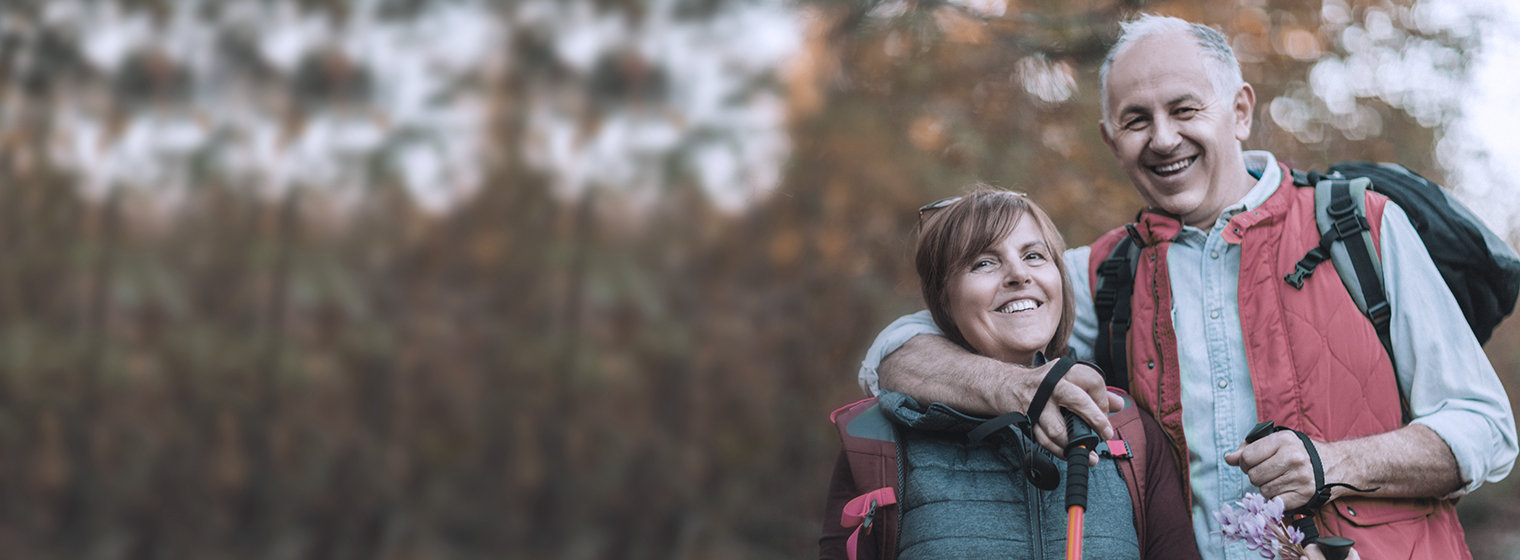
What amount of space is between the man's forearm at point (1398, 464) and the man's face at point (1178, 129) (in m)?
0.73

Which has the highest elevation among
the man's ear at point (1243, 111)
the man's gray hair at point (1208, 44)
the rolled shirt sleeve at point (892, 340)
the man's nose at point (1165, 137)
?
the man's gray hair at point (1208, 44)

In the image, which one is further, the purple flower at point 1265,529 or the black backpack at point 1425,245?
the black backpack at point 1425,245

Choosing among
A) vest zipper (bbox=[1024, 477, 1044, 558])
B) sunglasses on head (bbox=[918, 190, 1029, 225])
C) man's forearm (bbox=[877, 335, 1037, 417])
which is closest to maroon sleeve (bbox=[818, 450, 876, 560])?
man's forearm (bbox=[877, 335, 1037, 417])

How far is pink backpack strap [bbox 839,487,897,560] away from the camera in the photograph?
7.45 feet

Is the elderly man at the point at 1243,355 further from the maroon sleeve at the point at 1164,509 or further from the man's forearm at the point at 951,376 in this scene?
the maroon sleeve at the point at 1164,509

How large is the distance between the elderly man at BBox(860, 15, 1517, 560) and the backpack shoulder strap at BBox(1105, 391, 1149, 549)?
0.61ft

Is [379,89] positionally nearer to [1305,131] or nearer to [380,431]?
[380,431]

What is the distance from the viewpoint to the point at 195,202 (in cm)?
A: 564

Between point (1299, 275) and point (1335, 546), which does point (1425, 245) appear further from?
point (1335, 546)

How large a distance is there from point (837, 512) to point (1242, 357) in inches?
44.7

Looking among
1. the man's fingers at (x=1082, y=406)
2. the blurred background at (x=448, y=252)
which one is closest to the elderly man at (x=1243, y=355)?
the man's fingers at (x=1082, y=406)

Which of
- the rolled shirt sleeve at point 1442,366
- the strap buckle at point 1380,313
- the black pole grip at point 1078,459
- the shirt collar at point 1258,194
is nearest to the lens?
the black pole grip at point 1078,459

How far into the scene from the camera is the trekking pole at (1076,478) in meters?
2.02

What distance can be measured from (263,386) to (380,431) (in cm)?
87
